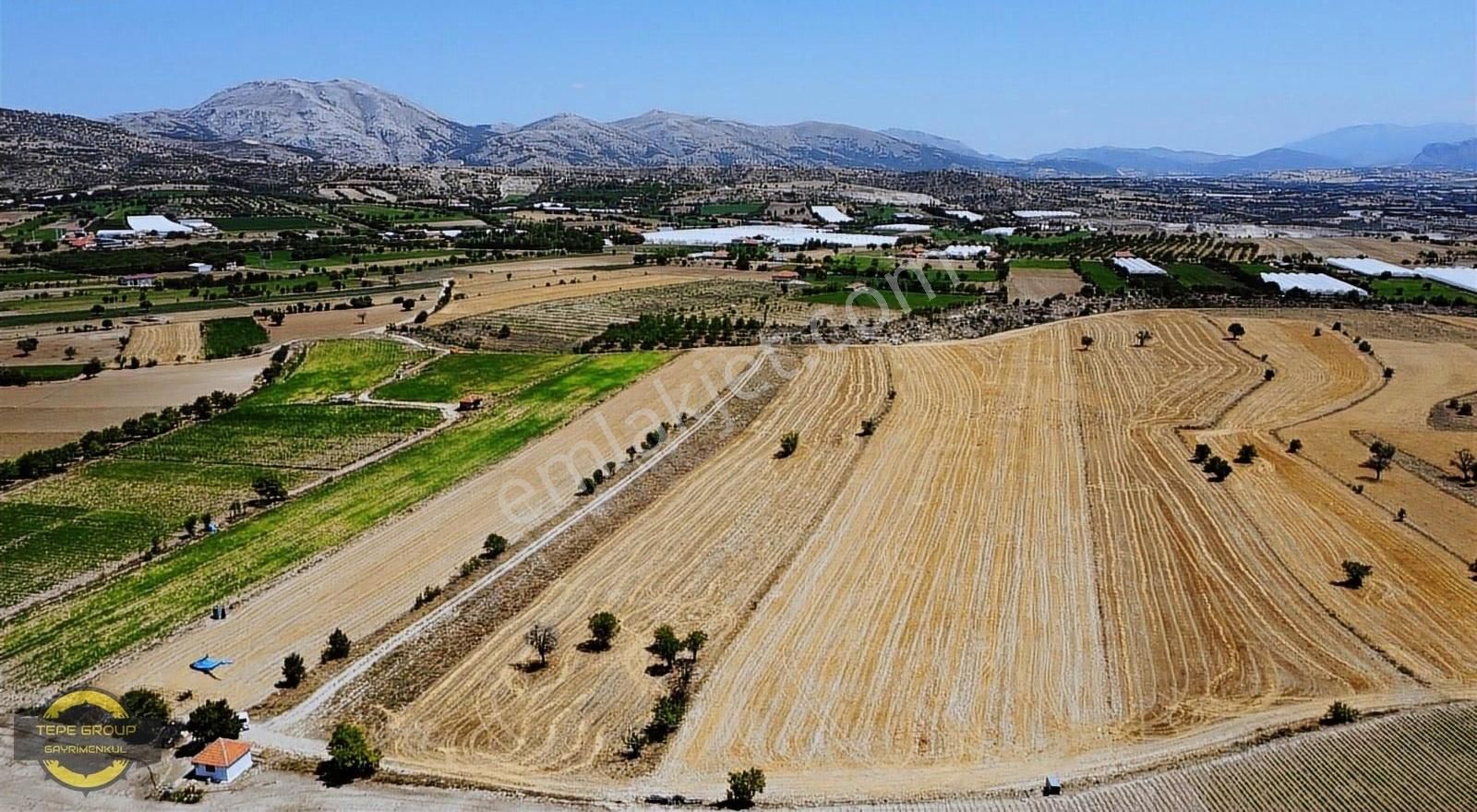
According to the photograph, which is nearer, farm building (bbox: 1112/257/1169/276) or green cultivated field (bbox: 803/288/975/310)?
green cultivated field (bbox: 803/288/975/310)

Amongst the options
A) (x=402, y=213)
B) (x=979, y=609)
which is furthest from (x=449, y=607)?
(x=402, y=213)

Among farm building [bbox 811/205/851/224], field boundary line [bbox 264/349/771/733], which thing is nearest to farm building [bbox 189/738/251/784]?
field boundary line [bbox 264/349/771/733]

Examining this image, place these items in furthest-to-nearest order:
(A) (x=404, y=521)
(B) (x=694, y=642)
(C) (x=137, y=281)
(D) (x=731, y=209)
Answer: (D) (x=731, y=209)
(C) (x=137, y=281)
(A) (x=404, y=521)
(B) (x=694, y=642)

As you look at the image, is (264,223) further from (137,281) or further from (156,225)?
(137,281)

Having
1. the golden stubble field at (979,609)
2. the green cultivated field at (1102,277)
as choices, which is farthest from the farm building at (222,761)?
the green cultivated field at (1102,277)

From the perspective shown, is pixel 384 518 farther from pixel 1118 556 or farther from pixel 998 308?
pixel 998 308

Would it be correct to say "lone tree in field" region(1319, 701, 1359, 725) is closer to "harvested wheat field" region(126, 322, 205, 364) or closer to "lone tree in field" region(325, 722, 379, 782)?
"lone tree in field" region(325, 722, 379, 782)

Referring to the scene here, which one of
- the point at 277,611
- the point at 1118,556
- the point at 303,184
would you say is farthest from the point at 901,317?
the point at 303,184
